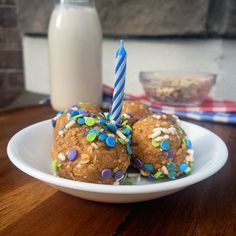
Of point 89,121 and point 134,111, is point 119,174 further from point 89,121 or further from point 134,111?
point 134,111

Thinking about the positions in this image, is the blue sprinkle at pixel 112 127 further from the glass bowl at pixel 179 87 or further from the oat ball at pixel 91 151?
the glass bowl at pixel 179 87

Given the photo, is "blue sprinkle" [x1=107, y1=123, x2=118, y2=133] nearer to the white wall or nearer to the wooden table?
the wooden table

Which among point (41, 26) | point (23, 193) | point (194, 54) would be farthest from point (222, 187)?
point (41, 26)

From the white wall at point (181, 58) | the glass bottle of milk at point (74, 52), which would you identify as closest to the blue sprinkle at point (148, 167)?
the glass bottle of milk at point (74, 52)

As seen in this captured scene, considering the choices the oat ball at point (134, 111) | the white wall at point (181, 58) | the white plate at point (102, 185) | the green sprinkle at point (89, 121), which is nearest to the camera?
the white plate at point (102, 185)

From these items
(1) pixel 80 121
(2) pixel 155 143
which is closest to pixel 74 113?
(1) pixel 80 121

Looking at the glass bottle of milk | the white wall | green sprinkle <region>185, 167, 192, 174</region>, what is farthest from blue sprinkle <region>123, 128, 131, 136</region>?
the white wall
